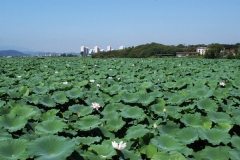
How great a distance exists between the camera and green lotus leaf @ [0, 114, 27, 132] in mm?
1872

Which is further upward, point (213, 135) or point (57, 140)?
point (57, 140)

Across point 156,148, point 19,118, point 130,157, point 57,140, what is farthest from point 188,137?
point 19,118

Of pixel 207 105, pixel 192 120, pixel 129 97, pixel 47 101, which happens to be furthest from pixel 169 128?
pixel 47 101

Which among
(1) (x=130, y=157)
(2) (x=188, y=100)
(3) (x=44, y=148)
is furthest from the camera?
(2) (x=188, y=100)

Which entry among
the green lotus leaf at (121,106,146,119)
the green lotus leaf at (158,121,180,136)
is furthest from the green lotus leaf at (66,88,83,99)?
the green lotus leaf at (158,121,180,136)

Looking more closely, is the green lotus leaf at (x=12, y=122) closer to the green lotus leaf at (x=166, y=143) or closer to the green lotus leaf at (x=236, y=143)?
the green lotus leaf at (x=166, y=143)

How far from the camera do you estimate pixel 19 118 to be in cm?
194

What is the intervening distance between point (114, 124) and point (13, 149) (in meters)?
0.92

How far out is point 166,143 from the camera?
5.61ft

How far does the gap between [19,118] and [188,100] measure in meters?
2.04

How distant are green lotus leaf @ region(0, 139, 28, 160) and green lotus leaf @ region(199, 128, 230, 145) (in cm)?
122

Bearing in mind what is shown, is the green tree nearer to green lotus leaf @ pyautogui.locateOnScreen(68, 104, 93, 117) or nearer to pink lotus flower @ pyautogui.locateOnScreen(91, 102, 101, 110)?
pink lotus flower @ pyautogui.locateOnScreen(91, 102, 101, 110)

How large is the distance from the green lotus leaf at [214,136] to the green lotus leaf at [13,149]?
4.01 feet

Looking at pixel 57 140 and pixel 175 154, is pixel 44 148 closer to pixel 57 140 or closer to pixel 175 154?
pixel 57 140
